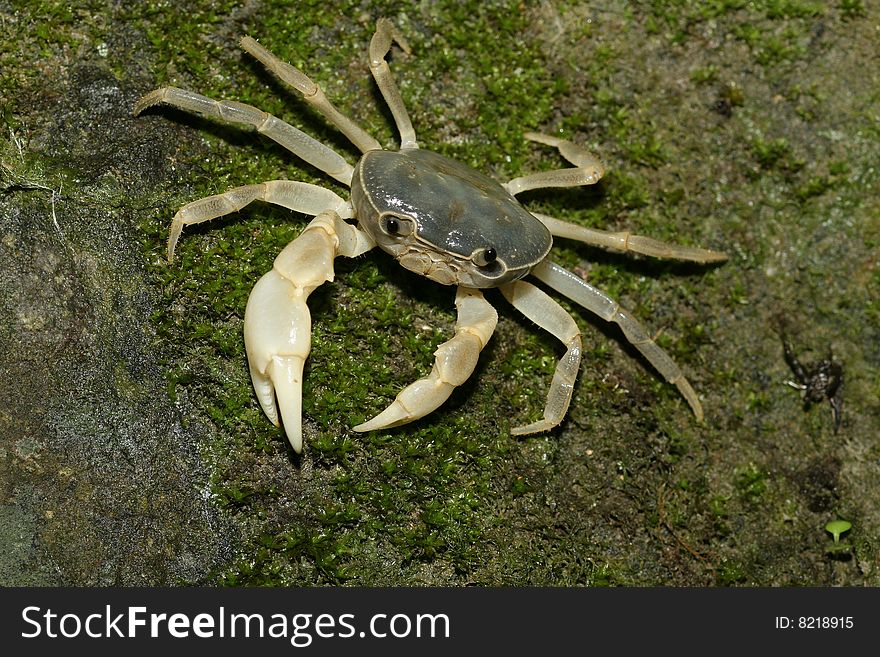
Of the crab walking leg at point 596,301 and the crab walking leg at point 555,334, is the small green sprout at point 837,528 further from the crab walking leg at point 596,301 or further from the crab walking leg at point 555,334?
the crab walking leg at point 555,334

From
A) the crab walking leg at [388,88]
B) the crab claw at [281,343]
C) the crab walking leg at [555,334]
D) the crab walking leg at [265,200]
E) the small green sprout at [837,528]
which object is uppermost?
the crab walking leg at [388,88]

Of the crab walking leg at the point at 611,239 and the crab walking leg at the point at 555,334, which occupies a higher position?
the crab walking leg at the point at 611,239

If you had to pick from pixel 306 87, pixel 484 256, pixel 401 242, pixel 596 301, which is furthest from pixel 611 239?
pixel 306 87

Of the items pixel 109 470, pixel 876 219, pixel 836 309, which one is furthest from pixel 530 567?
pixel 876 219

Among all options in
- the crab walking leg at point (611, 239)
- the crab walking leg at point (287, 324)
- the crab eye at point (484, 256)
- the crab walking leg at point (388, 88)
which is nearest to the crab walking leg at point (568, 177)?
the crab walking leg at point (611, 239)

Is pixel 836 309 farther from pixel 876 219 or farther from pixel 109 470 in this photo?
pixel 109 470

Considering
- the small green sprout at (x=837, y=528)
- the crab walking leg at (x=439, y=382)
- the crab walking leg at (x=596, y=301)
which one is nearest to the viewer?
the crab walking leg at (x=439, y=382)

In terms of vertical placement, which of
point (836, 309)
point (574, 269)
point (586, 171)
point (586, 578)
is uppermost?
point (586, 171)
